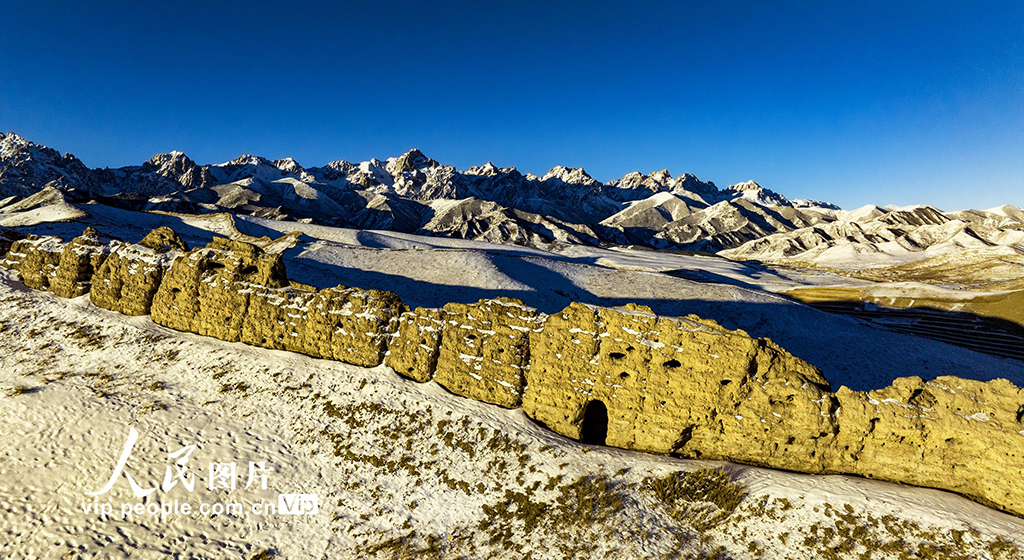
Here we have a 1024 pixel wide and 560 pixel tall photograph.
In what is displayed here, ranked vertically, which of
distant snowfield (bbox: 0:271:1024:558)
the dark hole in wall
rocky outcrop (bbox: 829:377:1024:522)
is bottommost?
distant snowfield (bbox: 0:271:1024:558)

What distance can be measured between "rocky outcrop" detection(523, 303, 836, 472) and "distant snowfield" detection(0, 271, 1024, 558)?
2.94 ft

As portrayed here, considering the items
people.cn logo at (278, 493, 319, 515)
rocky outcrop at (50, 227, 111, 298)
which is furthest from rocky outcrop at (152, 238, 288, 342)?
people.cn logo at (278, 493, 319, 515)

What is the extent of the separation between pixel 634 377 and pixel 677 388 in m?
1.53

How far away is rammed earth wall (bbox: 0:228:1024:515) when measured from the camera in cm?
1163

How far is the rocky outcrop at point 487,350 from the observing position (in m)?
16.3

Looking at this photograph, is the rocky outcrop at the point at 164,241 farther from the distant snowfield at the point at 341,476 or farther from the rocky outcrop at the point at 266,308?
the distant snowfield at the point at 341,476

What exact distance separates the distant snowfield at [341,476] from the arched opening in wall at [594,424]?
1187 millimetres

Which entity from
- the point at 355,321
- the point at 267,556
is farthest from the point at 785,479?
the point at 355,321

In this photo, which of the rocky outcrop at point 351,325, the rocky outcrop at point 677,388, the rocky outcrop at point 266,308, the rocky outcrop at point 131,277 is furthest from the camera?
the rocky outcrop at point 131,277

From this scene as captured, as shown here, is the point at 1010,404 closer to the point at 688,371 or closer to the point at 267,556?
the point at 688,371

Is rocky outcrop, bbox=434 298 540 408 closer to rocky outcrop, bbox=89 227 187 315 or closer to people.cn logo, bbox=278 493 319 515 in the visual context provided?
people.cn logo, bbox=278 493 319 515

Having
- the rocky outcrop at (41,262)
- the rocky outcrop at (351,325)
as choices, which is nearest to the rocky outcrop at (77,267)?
the rocky outcrop at (41,262)

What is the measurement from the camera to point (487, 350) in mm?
16609

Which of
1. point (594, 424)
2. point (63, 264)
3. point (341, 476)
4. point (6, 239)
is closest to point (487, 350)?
point (594, 424)
